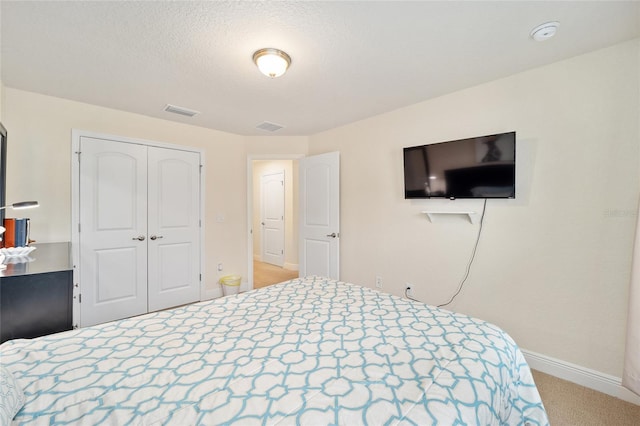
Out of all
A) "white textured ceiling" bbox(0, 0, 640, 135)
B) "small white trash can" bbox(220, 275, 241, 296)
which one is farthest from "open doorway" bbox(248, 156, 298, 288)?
"white textured ceiling" bbox(0, 0, 640, 135)

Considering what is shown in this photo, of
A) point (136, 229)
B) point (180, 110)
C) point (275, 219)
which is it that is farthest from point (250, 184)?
point (275, 219)

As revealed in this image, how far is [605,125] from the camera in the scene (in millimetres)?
1948

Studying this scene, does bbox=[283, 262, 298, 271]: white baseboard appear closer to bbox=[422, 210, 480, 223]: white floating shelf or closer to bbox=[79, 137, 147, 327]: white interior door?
bbox=[79, 137, 147, 327]: white interior door

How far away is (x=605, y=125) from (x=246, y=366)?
2.69 meters

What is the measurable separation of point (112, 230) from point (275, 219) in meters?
3.20

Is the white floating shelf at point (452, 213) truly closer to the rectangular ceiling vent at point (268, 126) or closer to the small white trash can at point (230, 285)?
the rectangular ceiling vent at point (268, 126)

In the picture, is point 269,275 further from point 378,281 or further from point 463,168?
point 463,168

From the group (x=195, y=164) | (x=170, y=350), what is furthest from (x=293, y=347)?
(x=195, y=164)

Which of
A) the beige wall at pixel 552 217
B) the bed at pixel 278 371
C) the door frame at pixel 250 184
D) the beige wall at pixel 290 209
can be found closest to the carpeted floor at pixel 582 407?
the beige wall at pixel 552 217

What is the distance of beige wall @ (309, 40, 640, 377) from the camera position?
1.91 m

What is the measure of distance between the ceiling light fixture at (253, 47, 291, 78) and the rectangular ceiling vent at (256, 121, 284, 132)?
5.19ft

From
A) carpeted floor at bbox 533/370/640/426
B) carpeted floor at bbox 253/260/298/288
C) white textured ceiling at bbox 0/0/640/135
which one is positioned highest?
white textured ceiling at bbox 0/0/640/135

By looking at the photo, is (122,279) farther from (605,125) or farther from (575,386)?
(605,125)

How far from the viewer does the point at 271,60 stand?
1.96 metres
